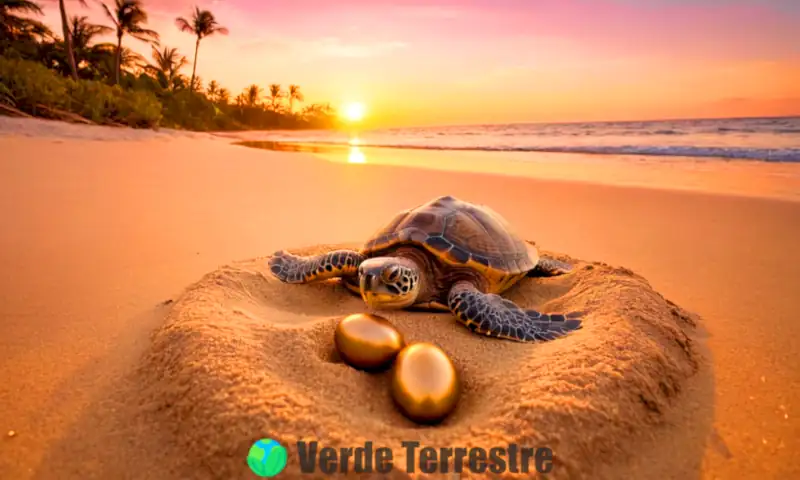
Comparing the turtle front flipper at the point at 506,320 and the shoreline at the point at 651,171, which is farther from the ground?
the shoreline at the point at 651,171

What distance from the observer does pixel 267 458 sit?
1.28 meters

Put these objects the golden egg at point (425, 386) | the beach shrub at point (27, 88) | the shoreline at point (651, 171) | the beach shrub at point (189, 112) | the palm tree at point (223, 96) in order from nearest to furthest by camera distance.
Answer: the golden egg at point (425, 386) → the shoreline at point (651, 171) → the beach shrub at point (27, 88) → the beach shrub at point (189, 112) → the palm tree at point (223, 96)

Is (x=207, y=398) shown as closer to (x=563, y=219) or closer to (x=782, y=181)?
(x=563, y=219)

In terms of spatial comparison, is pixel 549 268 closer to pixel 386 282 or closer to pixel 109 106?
pixel 386 282

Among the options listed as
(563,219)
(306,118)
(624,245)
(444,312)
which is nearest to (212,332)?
(444,312)

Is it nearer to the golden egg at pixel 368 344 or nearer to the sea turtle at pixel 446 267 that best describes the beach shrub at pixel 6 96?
the sea turtle at pixel 446 267

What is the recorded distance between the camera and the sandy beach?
4.75 ft

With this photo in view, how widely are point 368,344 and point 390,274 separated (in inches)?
22.6

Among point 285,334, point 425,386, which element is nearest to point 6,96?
point 285,334

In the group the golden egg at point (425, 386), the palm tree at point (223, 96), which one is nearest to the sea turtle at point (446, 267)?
the golden egg at point (425, 386)

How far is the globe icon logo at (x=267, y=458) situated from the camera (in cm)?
126

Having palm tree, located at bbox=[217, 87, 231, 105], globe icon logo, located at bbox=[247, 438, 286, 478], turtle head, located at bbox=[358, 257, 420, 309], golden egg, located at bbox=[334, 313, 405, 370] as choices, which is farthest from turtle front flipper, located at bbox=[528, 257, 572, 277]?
palm tree, located at bbox=[217, 87, 231, 105]

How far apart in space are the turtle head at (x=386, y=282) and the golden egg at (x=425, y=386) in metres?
0.71

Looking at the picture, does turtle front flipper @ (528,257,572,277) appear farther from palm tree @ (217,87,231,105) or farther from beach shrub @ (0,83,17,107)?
palm tree @ (217,87,231,105)
